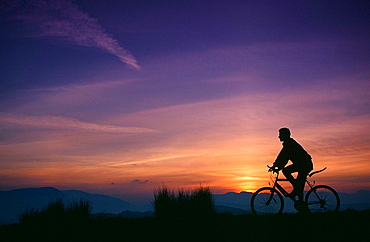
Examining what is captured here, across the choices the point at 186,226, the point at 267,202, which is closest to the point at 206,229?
the point at 186,226

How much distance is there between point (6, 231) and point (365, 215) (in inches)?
502

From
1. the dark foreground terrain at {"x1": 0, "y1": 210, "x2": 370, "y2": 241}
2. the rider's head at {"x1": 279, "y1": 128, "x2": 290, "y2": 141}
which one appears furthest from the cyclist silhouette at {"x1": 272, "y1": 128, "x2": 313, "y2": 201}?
the dark foreground terrain at {"x1": 0, "y1": 210, "x2": 370, "y2": 241}

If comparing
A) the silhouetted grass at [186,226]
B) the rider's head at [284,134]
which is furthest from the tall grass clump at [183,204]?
the rider's head at [284,134]

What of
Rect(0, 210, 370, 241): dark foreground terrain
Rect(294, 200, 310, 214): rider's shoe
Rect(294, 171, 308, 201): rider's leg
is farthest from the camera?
Rect(294, 171, 308, 201): rider's leg

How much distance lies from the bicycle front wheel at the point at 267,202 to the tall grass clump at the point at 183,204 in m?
1.94

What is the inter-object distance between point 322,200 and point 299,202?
3.02 feet

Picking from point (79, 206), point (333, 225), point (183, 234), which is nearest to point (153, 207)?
point (79, 206)

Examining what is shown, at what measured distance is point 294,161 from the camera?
1119cm

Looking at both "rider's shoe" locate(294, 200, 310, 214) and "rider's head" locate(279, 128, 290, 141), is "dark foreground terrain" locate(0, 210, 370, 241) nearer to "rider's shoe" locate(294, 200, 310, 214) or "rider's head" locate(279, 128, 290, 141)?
"rider's shoe" locate(294, 200, 310, 214)

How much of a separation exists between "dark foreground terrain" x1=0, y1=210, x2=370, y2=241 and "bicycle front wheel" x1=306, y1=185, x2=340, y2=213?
35 cm

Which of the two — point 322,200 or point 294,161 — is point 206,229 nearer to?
point 294,161

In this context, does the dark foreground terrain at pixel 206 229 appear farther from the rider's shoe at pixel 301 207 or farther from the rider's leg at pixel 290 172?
the rider's leg at pixel 290 172

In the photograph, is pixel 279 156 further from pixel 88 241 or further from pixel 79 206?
pixel 79 206

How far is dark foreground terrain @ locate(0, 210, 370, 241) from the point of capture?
8461mm
